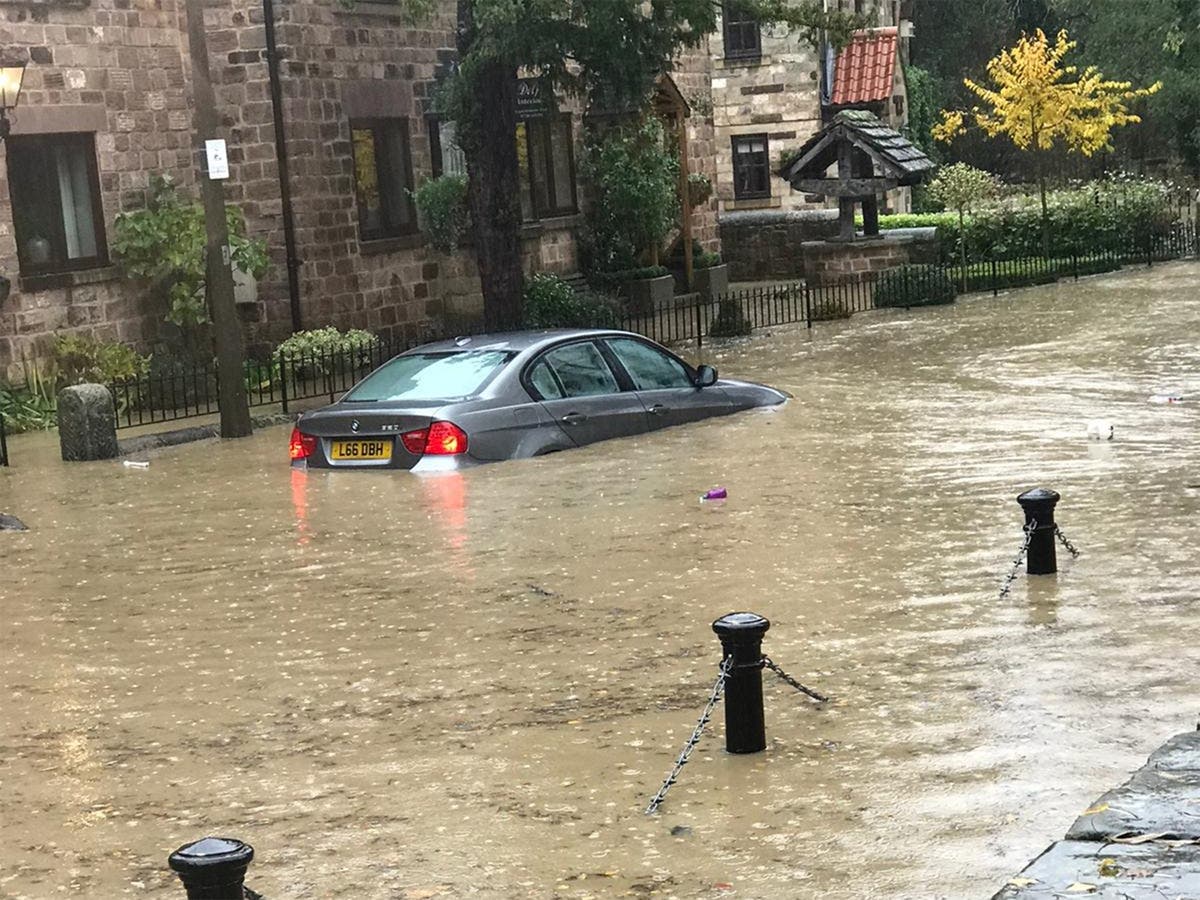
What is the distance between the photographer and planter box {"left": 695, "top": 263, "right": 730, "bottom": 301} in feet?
114

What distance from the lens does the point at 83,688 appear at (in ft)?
29.1

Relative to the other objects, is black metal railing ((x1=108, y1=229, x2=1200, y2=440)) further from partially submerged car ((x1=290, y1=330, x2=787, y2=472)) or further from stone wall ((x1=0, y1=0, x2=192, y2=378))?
partially submerged car ((x1=290, y1=330, x2=787, y2=472))

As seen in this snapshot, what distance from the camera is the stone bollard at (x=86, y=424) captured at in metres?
17.3


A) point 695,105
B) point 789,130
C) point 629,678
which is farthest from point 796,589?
point 789,130

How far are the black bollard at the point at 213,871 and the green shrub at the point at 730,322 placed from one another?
22.6 meters

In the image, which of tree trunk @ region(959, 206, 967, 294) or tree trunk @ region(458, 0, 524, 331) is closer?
tree trunk @ region(458, 0, 524, 331)

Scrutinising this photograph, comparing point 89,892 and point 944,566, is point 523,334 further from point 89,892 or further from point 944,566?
point 89,892

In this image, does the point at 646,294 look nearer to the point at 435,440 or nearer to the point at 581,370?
the point at 581,370

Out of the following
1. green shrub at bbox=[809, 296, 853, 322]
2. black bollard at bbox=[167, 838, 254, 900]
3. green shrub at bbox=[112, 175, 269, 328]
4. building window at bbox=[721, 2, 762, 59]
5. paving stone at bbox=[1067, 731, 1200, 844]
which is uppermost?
building window at bbox=[721, 2, 762, 59]

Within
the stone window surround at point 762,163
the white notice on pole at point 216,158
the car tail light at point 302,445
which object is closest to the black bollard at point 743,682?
the car tail light at point 302,445

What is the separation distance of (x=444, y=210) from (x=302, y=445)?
12325 millimetres

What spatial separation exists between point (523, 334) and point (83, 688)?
22.8 ft

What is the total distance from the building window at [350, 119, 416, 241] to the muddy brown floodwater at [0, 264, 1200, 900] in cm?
1028

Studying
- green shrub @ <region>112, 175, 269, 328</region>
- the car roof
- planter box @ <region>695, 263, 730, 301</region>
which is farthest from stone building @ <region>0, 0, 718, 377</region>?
the car roof
